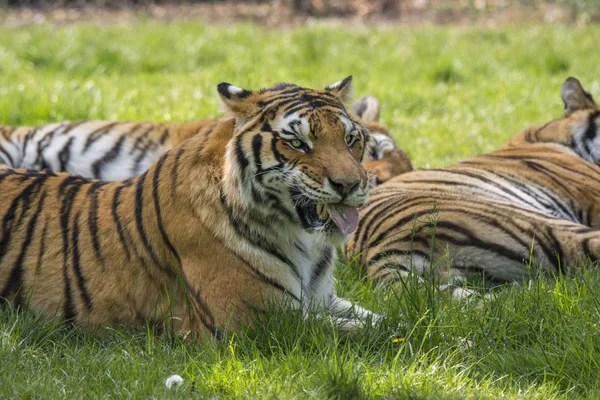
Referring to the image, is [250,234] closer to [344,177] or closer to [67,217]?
[344,177]

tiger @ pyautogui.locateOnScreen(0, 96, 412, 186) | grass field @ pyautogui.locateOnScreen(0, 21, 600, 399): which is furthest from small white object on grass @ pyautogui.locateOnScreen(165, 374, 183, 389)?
tiger @ pyautogui.locateOnScreen(0, 96, 412, 186)

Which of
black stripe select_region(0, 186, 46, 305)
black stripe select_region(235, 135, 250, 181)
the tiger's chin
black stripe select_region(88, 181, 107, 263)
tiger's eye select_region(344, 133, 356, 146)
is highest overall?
tiger's eye select_region(344, 133, 356, 146)

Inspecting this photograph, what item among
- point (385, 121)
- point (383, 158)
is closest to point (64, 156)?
point (383, 158)

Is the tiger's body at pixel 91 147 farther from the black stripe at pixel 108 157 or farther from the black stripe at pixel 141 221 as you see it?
the black stripe at pixel 141 221

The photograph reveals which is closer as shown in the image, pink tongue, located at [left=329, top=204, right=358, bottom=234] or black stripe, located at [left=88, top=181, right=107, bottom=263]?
pink tongue, located at [left=329, top=204, right=358, bottom=234]

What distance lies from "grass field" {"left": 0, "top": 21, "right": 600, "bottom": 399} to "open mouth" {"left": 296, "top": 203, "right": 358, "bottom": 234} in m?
0.38

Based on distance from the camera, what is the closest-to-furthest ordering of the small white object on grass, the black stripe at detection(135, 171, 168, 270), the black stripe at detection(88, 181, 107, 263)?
the small white object on grass < the black stripe at detection(135, 171, 168, 270) < the black stripe at detection(88, 181, 107, 263)

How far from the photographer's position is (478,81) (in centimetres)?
1024

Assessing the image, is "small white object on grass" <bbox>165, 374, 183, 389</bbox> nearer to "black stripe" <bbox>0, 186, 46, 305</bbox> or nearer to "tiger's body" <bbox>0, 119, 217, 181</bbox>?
"black stripe" <bbox>0, 186, 46, 305</bbox>

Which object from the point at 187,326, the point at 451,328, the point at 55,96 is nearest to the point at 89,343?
the point at 187,326

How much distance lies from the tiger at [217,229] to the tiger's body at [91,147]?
293 cm

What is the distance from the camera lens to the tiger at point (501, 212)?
4.68 metres

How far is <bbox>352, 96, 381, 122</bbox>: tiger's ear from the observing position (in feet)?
24.0

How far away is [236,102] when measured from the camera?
3834mm
